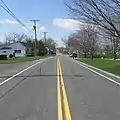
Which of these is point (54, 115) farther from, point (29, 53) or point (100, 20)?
point (29, 53)

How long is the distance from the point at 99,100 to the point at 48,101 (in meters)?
1.79

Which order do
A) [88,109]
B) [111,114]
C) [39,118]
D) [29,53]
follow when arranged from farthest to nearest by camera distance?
[29,53] < [88,109] < [111,114] < [39,118]

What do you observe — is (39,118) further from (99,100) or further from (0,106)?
(99,100)

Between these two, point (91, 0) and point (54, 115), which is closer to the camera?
point (54, 115)

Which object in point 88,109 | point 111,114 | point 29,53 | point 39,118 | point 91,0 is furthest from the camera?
point 29,53

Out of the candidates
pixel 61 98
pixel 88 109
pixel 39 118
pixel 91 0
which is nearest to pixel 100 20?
pixel 91 0

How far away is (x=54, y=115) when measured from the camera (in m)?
8.83

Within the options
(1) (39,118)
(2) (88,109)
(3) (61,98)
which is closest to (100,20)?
(3) (61,98)

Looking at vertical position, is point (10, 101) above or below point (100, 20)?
below

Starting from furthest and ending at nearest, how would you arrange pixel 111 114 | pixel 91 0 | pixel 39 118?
pixel 91 0
pixel 111 114
pixel 39 118

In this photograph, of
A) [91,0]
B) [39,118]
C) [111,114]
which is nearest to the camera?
[39,118]

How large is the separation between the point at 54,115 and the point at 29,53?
138500 millimetres

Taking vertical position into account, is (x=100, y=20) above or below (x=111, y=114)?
above

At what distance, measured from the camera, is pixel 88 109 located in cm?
982
